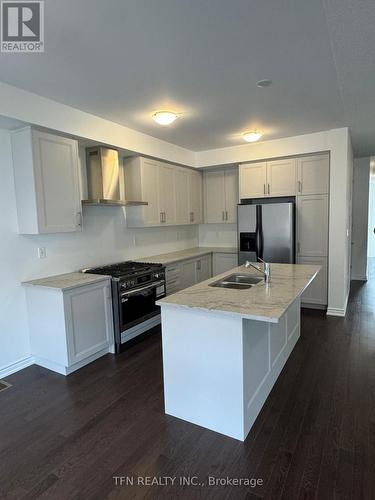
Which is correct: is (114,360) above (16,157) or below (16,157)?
below

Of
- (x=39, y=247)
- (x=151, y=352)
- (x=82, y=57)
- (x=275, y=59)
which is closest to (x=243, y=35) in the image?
(x=275, y=59)

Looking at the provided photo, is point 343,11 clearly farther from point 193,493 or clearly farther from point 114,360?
point 114,360

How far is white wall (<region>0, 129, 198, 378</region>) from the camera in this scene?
2928 millimetres

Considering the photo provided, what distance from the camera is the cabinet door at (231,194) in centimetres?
540

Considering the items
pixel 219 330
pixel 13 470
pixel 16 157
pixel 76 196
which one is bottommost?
pixel 13 470

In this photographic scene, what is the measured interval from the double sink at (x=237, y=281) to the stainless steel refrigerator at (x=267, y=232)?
178 cm

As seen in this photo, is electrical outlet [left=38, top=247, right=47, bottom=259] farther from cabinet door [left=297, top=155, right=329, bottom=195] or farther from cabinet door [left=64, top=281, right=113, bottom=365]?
cabinet door [left=297, top=155, right=329, bottom=195]

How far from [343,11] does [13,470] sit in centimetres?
330

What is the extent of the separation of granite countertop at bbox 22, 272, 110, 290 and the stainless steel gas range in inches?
7.9

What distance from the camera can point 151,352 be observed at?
133 inches

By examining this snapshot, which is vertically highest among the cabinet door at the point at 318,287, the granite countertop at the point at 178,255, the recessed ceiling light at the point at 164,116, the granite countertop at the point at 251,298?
A: the recessed ceiling light at the point at 164,116

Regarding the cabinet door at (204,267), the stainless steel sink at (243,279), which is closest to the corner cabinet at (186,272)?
the cabinet door at (204,267)

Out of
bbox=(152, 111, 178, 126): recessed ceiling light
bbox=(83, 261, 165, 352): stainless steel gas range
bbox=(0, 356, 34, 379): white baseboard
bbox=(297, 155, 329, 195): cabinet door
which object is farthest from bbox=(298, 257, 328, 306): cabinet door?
bbox=(0, 356, 34, 379): white baseboard

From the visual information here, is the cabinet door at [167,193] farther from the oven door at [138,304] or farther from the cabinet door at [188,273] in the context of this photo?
the oven door at [138,304]
